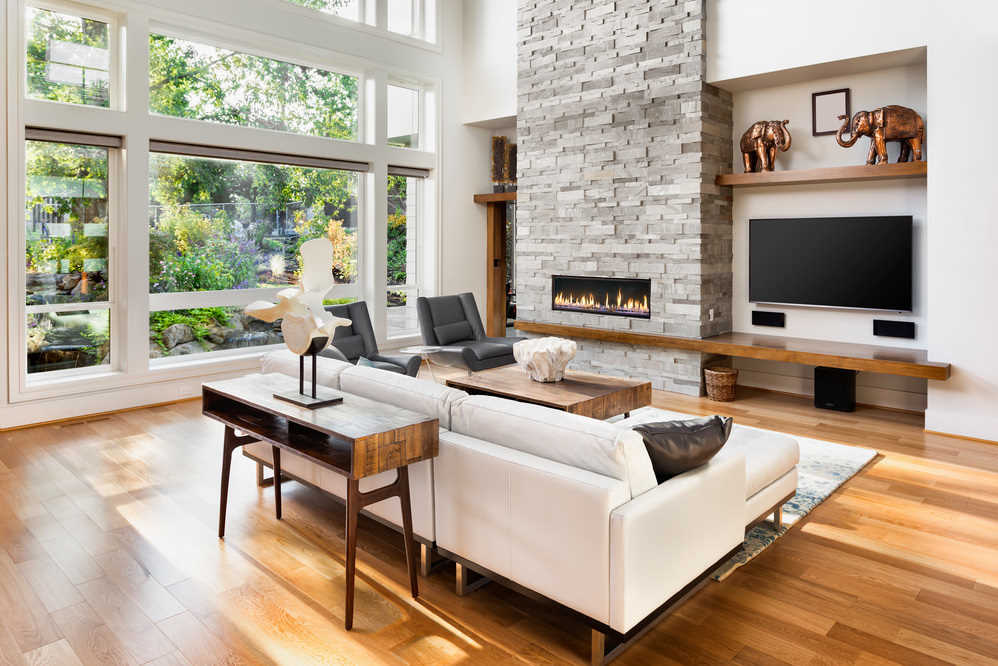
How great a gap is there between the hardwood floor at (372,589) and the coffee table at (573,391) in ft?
4.21

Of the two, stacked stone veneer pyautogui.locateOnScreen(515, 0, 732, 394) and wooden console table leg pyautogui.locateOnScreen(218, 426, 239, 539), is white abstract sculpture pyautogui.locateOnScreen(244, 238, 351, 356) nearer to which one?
wooden console table leg pyautogui.locateOnScreen(218, 426, 239, 539)

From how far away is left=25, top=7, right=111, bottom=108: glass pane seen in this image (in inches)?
195

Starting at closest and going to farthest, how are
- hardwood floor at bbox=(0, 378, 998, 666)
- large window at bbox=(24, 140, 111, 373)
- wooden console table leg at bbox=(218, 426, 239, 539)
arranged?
1. hardwood floor at bbox=(0, 378, 998, 666)
2. wooden console table leg at bbox=(218, 426, 239, 539)
3. large window at bbox=(24, 140, 111, 373)

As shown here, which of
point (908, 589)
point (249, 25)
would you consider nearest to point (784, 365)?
point (908, 589)

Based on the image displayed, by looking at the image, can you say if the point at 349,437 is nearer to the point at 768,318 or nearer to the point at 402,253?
the point at 768,318

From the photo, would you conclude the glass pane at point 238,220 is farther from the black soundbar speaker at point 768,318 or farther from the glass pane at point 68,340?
the black soundbar speaker at point 768,318

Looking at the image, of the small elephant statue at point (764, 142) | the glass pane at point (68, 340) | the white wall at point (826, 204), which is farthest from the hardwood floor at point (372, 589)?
the small elephant statue at point (764, 142)

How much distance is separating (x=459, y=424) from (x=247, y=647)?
1010 mm

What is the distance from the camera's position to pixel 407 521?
2.50 metres

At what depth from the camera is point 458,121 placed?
313 inches

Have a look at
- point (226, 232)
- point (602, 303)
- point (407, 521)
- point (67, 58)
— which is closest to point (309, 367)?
point (407, 521)

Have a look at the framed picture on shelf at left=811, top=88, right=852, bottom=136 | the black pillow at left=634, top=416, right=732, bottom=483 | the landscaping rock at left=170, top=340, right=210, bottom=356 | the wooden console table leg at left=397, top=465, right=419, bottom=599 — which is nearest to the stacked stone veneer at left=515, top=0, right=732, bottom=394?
the framed picture on shelf at left=811, top=88, right=852, bottom=136

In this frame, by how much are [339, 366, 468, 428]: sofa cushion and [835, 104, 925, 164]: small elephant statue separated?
4.19m

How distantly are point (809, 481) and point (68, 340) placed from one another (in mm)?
5319
